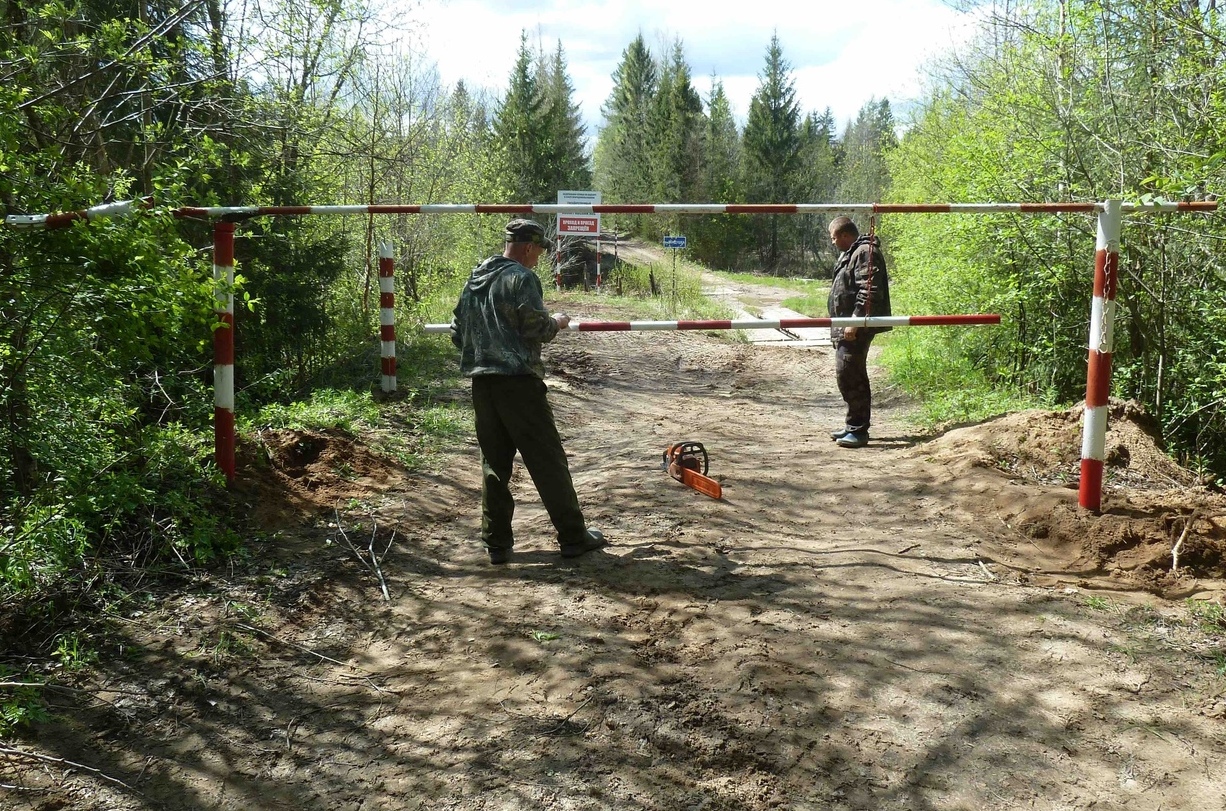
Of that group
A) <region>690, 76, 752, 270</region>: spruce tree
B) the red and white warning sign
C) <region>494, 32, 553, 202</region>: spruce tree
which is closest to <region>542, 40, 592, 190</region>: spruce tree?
<region>494, 32, 553, 202</region>: spruce tree

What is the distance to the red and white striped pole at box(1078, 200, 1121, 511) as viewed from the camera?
4867 millimetres

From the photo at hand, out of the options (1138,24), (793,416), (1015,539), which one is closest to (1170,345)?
(1138,24)

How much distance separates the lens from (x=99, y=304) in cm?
→ 365

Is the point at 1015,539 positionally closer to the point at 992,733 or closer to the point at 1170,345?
Result: the point at 992,733

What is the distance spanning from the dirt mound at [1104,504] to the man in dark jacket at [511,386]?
7.86 feet

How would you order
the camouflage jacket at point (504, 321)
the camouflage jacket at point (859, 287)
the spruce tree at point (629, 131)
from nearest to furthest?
the camouflage jacket at point (504, 321)
the camouflage jacket at point (859, 287)
the spruce tree at point (629, 131)

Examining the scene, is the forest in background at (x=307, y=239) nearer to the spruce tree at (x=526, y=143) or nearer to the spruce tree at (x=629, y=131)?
the spruce tree at (x=526, y=143)

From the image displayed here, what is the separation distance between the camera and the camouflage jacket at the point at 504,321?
461cm

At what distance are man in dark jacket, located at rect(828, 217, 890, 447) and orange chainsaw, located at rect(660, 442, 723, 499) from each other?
5.59 feet

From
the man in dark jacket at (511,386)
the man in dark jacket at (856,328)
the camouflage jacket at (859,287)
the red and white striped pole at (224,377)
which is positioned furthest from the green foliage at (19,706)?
the man in dark jacket at (856,328)

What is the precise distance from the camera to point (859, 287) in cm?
729

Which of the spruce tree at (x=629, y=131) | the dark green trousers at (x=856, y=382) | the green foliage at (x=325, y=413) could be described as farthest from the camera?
the spruce tree at (x=629, y=131)

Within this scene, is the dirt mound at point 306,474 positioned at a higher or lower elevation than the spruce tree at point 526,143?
lower

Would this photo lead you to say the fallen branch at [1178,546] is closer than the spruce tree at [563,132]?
Yes
